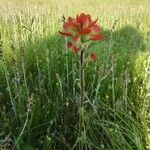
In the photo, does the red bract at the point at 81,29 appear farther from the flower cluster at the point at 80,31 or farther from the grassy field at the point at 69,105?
the grassy field at the point at 69,105

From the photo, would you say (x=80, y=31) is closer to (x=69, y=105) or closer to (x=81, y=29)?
(x=81, y=29)

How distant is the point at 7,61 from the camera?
11.9 feet

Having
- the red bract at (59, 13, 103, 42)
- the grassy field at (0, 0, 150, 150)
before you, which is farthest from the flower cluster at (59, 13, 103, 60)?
the grassy field at (0, 0, 150, 150)

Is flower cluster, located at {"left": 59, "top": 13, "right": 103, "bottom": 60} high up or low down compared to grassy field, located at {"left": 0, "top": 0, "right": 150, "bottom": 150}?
up

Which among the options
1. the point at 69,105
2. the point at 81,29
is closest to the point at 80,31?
the point at 81,29

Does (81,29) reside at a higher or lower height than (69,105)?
higher

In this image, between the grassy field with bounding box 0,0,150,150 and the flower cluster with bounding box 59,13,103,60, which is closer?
the flower cluster with bounding box 59,13,103,60

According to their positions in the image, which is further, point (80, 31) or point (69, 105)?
point (69, 105)

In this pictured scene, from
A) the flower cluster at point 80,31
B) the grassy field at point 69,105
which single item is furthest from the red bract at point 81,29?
the grassy field at point 69,105

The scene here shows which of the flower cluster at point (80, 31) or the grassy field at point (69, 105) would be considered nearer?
the flower cluster at point (80, 31)

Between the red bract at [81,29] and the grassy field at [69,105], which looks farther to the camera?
the grassy field at [69,105]

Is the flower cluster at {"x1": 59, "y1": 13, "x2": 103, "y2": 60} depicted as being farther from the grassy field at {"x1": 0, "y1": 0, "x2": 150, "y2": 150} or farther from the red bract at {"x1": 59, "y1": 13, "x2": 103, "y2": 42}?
the grassy field at {"x1": 0, "y1": 0, "x2": 150, "y2": 150}

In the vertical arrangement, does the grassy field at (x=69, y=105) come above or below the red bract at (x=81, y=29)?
below

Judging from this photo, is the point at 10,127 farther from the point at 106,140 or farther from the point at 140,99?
the point at 140,99
